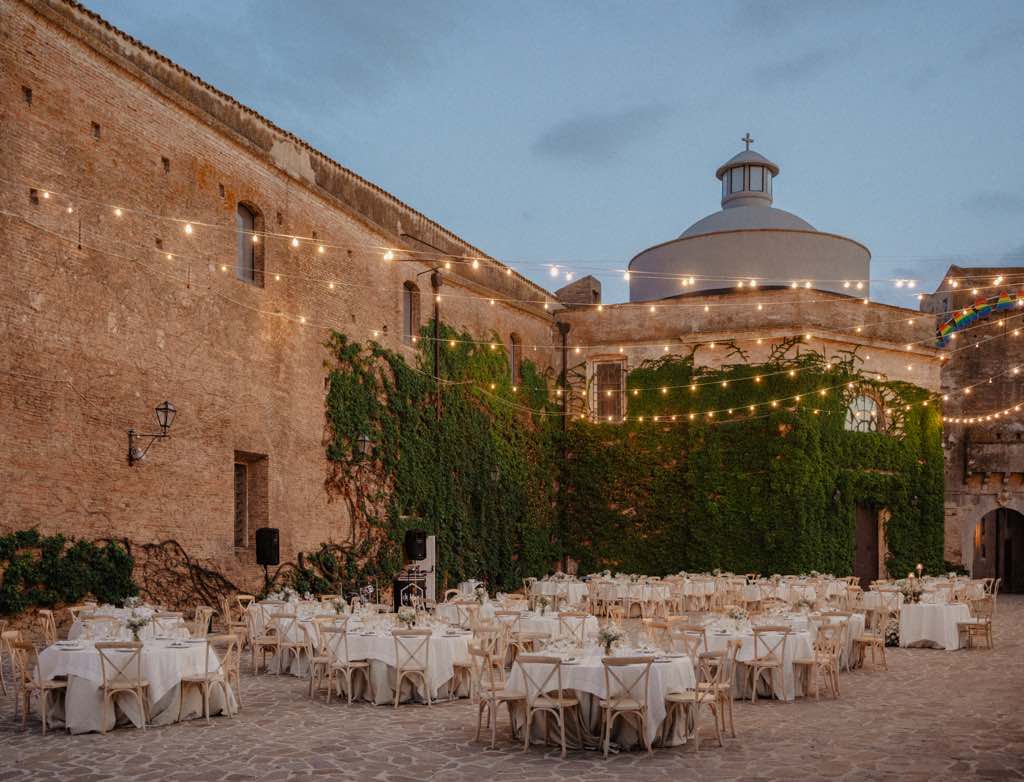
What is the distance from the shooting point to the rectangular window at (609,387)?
24.4m

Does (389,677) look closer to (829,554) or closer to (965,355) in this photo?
(829,554)

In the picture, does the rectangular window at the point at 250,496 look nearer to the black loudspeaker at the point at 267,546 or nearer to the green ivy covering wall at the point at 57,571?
the black loudspeaker at the point at 267,546

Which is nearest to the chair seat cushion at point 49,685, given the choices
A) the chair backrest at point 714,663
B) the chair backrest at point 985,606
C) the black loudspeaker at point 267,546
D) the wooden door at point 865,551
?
the chair backrest at point 714,663

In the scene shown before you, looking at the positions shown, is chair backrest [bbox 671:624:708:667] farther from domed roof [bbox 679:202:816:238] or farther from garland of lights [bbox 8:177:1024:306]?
domed roof [bbox 679:202:816:238]

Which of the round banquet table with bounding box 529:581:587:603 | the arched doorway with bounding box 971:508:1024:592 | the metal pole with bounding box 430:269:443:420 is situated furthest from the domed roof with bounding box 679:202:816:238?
the round banquet table with bounding box 529:581:587:603

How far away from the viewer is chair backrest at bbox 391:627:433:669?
9664 millimetres

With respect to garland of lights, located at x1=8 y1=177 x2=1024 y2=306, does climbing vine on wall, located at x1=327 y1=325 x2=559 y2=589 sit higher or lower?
lower

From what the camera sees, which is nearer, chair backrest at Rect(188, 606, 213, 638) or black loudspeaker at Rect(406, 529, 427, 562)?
chair backrest at Rect(188, 606, 213, 638)

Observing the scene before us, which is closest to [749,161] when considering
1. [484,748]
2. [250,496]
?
[250,496]

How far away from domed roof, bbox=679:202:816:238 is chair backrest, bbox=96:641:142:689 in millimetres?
20544

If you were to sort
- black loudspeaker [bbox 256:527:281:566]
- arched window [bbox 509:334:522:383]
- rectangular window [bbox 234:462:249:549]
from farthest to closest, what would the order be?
arched window [bbox 509:334:522:383] < rectangular window [bbox 234:462:249:549] < black loudspeaker [bbox 256:527:281:566]

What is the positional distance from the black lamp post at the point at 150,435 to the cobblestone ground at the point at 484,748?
406cm

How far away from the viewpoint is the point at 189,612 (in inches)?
537

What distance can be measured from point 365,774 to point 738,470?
16.7 meters
